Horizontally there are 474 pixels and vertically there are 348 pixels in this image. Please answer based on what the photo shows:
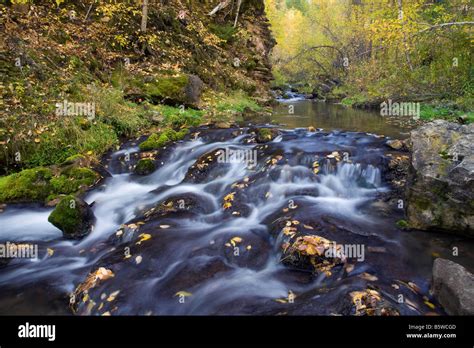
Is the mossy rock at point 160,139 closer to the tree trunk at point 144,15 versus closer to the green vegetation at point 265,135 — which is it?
the green vegetation at point 265,135

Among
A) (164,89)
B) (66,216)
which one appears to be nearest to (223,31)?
(164,89)

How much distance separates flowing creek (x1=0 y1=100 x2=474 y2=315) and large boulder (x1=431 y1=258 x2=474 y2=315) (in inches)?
6.2

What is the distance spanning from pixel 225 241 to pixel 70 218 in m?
2.98

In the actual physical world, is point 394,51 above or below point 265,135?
above

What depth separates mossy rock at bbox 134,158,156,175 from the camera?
9.34 meters

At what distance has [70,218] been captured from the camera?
21.1 ft

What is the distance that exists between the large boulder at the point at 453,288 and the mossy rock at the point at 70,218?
5.82 m

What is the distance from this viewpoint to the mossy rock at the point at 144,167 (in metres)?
9.34

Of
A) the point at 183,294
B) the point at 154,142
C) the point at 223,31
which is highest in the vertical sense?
the point at 223,31

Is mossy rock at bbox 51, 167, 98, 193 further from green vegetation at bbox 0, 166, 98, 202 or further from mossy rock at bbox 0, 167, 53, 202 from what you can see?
mossy rock at bbox 0, 167, 53, 202

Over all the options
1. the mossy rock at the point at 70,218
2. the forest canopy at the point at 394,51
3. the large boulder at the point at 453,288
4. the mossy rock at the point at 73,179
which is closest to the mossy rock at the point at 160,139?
the mossy rock at the point at 73,179

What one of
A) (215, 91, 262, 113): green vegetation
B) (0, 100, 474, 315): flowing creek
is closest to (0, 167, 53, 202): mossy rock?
(0, 100, 474, 315): flowing creek

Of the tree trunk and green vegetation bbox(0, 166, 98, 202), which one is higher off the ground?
the tree trunk

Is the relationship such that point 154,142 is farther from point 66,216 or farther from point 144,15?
point 144,15
